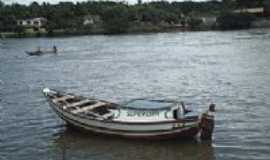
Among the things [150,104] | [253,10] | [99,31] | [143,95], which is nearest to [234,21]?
[253,10]

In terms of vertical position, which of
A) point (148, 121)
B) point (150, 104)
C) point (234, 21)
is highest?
point (150, 104)

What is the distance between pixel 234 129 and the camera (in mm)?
29719

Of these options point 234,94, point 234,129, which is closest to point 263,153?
point 234,129

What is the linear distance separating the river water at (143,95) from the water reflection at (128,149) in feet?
0.15

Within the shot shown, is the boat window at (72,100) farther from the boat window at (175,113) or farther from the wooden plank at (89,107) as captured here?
the boat window at (175,113)

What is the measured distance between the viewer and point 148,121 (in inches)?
→ 1057

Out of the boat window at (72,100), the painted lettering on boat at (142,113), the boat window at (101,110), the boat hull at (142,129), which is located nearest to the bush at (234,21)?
the boat window at (72,100)

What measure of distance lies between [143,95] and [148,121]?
1502 cm

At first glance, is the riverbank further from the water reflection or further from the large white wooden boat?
the water reflection

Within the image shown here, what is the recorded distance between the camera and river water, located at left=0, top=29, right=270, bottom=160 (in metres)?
26.7

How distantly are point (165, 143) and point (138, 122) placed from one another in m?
1.69

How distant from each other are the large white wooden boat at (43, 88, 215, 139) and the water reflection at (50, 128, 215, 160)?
389 millimetres

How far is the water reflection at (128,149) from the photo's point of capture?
25.9m

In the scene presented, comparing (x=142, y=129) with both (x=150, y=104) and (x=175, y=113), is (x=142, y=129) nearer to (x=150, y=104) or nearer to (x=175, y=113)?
(x=150, y=104)
